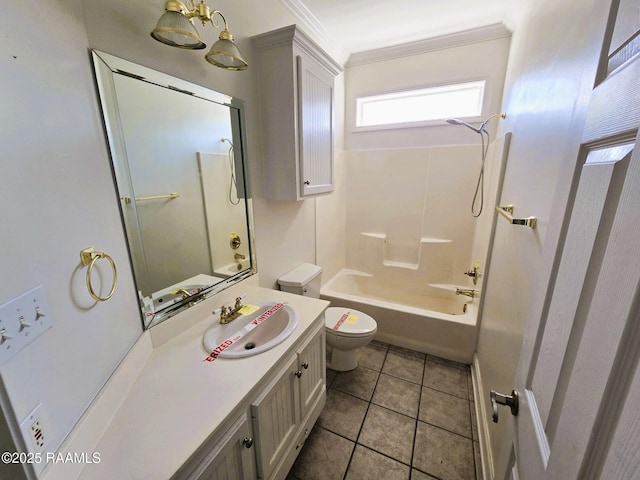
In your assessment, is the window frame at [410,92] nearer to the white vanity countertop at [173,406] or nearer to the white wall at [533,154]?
the white wall at [533,154]

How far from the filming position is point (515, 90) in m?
1.65

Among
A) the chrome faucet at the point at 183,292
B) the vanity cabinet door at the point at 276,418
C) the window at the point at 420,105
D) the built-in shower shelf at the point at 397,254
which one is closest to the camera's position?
the vanity cabinet door at the point at 276,418

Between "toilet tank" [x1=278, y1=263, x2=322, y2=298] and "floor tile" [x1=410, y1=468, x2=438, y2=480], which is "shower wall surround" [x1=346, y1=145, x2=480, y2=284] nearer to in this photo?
"toilet tank" [x1=278, y1=263, x2=322, y2=298]

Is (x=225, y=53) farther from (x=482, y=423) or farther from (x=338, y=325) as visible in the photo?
(x=482, y=423)

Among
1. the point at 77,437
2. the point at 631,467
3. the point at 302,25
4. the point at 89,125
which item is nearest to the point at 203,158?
the point at 89,125

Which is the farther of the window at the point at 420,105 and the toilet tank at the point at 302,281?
the window at the point at 420,105

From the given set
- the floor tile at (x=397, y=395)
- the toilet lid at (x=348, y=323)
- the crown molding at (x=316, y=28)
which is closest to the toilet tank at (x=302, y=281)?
the toilet lid at (x=348, y=323)

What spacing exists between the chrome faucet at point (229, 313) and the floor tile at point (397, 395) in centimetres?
116

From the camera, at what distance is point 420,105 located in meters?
2.53

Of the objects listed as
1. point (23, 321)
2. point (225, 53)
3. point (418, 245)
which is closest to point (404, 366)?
point (418, 245)

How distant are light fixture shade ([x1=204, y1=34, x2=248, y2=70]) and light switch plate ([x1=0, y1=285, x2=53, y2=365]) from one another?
3.38 feet

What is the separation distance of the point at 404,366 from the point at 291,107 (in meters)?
2.07

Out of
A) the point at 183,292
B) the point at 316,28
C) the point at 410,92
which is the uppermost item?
the point at 316,28

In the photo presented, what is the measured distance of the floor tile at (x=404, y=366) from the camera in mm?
1994
